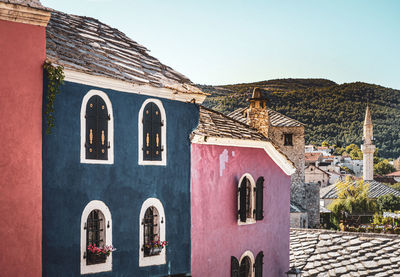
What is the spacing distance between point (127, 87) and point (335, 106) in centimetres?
12931

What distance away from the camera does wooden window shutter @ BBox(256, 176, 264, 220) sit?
14172 mm

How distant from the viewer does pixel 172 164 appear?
11.1 m

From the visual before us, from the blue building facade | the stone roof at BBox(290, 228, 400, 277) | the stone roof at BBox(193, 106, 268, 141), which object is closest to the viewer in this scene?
the blue building facade

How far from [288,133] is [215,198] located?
3280cm

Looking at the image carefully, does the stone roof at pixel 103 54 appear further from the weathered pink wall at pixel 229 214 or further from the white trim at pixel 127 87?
the weathered pink wall at pixel 229 214

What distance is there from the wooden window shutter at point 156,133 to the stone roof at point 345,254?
26.6ft

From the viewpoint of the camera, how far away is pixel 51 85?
8562mm

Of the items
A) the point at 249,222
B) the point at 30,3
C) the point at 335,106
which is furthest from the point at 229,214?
the point at 335,106

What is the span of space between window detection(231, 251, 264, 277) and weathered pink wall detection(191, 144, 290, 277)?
0.56 ft

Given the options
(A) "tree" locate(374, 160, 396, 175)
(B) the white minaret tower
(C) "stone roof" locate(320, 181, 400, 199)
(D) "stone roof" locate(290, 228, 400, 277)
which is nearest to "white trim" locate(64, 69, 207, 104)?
(D) "stone roof" locate(290, 228, 400, 277)

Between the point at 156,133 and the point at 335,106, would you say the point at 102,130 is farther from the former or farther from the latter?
the point at 335,106

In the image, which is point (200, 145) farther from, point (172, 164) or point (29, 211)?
point (29, 211)

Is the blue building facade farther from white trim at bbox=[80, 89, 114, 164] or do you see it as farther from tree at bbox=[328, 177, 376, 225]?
tree at bbox=[328, 177, 376, 225]

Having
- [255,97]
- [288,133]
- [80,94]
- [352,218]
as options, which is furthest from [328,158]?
[80,94]
